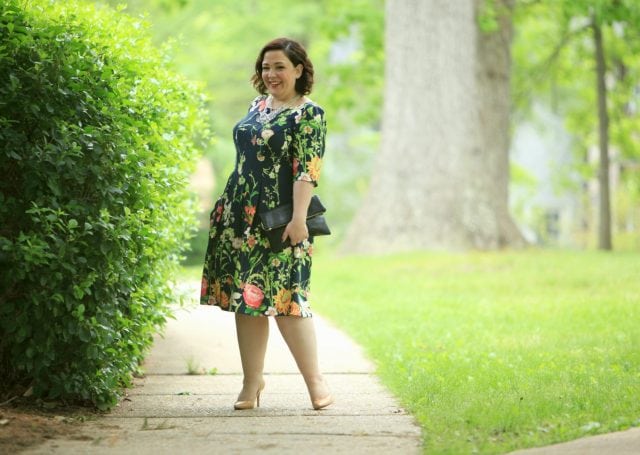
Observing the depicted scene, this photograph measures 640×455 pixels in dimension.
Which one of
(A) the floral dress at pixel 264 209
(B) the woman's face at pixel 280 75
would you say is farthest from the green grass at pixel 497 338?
(B) the woman's face at pixel 280 75

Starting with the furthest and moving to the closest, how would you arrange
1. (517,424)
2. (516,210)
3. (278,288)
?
(516,210), (278,288), (517,424)

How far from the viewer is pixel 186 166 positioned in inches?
288

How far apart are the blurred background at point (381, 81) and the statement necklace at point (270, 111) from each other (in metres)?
12.6

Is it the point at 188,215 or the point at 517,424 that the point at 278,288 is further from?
the point at 188,215

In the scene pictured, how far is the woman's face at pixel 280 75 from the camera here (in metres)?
5.93

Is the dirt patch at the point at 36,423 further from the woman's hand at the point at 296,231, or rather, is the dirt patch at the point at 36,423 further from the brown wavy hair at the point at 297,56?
the brown wavy hair at the point at 297,56

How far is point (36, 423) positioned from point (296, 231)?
1605 millimetres

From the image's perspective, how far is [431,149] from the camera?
1697 centimetres

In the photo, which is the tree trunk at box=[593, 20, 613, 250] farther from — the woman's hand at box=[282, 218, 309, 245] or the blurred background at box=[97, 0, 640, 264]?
the woman's hand at box=[282, 218, 309, 245]

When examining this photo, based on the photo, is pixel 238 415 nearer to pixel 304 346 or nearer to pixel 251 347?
pixel 251 347

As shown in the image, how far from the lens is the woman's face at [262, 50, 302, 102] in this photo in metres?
5.93

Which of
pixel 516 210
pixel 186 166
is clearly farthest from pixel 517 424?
pixel 516 210

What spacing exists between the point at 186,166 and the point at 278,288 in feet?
6.00

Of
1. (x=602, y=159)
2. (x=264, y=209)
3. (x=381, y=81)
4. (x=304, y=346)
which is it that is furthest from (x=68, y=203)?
(x=381, y=81)
